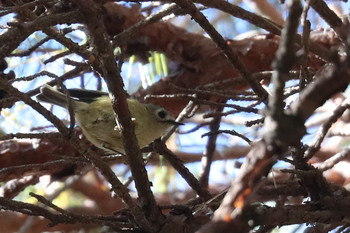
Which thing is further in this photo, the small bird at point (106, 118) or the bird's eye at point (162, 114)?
the bird's eye at point (162, 114)

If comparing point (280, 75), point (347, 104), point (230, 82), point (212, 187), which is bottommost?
point (280, 75)

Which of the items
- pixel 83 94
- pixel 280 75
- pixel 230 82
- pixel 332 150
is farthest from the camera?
pixel 332 150

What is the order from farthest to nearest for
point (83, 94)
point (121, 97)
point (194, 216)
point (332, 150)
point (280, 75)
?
point (332, 150), point (83, 94), point (194, 216), point (121, 97), point (280, 75)

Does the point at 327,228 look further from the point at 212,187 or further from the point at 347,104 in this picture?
the point at 212,187

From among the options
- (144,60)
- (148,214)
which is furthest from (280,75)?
(144,60)

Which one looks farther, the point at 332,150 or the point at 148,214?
the point at 332,150

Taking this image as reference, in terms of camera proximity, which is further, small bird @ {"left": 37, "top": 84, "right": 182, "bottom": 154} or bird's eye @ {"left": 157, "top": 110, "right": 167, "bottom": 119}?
bird's eye @ {"left": 157, "top": 110, "right": 167, "bottom": 119}

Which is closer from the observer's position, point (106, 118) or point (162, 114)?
point (106, 118)

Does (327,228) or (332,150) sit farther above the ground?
(332,150)
